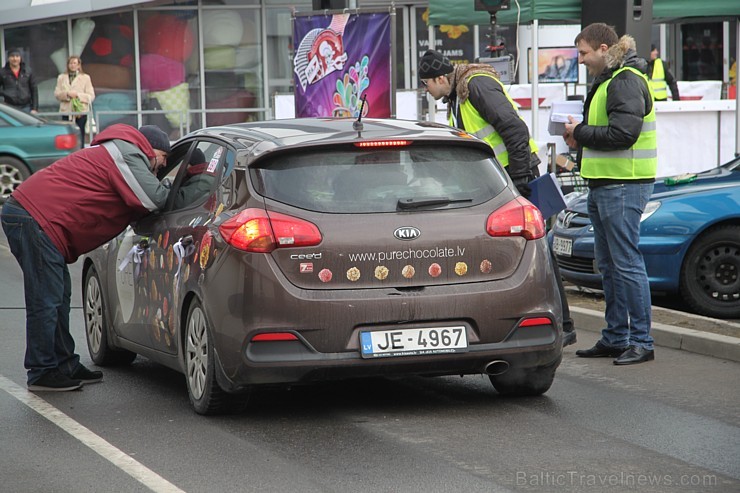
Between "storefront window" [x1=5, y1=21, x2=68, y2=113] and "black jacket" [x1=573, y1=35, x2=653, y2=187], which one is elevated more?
"storefront window" [x1=5, y1=21, x2=68, y2=113]

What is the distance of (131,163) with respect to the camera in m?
7.35

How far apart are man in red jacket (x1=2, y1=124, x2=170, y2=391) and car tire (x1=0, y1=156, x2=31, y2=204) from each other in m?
11.6

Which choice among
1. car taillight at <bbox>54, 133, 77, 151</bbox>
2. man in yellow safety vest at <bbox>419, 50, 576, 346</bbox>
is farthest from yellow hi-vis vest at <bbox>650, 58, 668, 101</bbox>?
man in yellow safety vest at <bbox>419, 50, 576, 346</bbox>

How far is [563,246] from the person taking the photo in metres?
10.5

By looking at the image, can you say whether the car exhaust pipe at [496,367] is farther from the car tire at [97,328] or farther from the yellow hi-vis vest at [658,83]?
the yellow hi-vis vest at [658,83]

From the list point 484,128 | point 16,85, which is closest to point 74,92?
point 16,85

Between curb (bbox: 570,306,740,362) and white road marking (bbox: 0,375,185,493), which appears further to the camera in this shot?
curb (bbox: 570,306,740,362)

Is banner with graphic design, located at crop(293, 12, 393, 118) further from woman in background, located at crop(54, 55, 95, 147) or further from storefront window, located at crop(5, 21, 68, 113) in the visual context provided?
storefront window, located at crop(5, 21, 68, 113)

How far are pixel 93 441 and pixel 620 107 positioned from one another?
368cm

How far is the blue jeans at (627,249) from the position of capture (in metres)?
8.00

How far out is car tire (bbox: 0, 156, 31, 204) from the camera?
18.7m

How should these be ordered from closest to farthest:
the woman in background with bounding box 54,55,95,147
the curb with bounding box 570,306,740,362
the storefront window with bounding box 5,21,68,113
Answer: the curb with bounding box 570,306,740,362, the woman in background with bounding box 54,55,95,147, the storefront window with bounding box 5,21,68,113

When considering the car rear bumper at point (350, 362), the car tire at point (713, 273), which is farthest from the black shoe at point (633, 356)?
the car tire at point (713, 273)

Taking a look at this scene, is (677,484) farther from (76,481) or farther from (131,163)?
(131,163)
